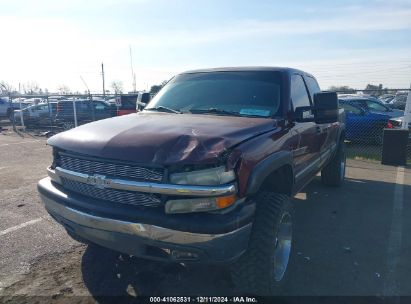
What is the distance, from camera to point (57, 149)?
10.5 feet

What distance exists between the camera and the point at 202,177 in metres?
2.52

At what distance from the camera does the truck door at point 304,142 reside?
156 inches

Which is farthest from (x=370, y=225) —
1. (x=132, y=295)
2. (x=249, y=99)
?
(x=132, y=295)

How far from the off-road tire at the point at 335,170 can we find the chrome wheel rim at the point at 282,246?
3.55m

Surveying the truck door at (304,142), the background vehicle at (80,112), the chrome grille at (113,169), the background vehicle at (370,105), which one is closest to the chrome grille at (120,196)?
the chrome grille at (113,169)

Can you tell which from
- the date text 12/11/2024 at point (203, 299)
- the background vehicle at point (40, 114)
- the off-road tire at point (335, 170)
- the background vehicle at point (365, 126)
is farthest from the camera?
the background vehicle at point (40, 114)

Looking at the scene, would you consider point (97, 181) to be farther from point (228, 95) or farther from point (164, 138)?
point (228, 95)

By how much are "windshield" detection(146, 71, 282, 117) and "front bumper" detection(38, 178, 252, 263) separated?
1472 millimetres

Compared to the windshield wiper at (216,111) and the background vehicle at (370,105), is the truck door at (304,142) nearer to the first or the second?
the windshield wiper at (216,111)

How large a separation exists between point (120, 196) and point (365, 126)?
37.7 ft

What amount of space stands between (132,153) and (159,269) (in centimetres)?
149

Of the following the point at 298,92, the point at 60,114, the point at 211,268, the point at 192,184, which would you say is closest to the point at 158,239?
the point at 192,184

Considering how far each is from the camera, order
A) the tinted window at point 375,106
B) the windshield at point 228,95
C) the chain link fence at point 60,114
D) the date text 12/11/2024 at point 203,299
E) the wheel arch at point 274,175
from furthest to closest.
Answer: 1. the chain link fence at point 60,114
2. the tinted window at point 375,106
3. the windshield at point 228,95
4. the date text 12/11/2024 at point 203,299
5. the wheel arch at point 274,175

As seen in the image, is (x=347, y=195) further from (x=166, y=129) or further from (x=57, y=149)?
(x=57, y=149)
